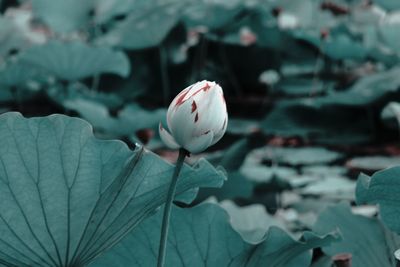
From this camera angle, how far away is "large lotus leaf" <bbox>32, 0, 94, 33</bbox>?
2.84 meters

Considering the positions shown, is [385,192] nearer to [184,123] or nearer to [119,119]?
[184,123]

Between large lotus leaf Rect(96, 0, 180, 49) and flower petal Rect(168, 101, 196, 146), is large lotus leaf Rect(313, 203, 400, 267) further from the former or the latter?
large lotus leaf Rect(96, 0, 180, 49)

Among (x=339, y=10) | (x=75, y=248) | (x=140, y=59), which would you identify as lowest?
(x=339, y=10)

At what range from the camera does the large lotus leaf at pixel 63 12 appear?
2.84 metres

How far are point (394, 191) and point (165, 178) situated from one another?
0.61ft

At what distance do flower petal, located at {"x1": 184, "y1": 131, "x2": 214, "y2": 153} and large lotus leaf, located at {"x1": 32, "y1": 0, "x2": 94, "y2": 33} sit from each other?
2071 mm

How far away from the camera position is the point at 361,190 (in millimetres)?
890

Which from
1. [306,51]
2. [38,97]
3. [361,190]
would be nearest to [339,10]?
[306,51]

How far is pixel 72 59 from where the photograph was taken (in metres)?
2.28

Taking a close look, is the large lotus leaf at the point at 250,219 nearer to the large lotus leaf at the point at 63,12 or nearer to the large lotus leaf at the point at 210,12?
the large lotus leaf at the point at 210,12

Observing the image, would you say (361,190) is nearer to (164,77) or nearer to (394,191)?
(394,191)

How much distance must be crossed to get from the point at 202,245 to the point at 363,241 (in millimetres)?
222

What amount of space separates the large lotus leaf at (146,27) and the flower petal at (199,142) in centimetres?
187

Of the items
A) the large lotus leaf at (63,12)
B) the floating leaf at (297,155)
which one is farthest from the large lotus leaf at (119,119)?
the large lotus leaf at (63,12)
